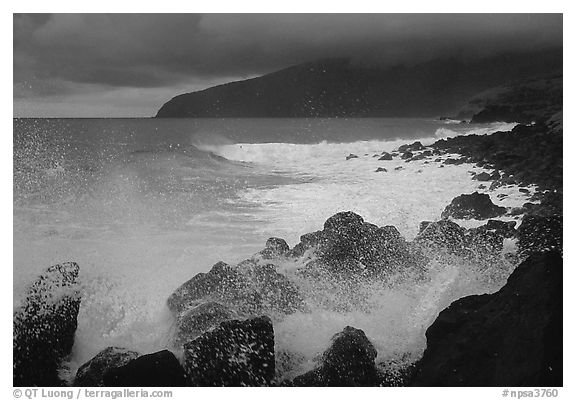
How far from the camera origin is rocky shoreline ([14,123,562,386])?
3.31m

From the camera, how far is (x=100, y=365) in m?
3.41

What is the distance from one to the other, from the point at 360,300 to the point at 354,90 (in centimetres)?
129

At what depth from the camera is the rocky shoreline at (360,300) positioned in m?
3.31

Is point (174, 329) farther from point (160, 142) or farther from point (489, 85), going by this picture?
point (489, 85)

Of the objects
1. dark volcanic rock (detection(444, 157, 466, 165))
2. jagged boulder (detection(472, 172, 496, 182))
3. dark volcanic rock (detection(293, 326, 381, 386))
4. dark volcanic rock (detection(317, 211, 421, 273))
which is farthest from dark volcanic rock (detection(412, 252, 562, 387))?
dark volcanic rock (detection(444, 157, 466, 165))

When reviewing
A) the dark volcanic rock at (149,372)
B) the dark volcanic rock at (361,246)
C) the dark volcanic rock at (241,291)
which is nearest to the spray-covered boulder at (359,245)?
the dark volcanic rock at (361,246)

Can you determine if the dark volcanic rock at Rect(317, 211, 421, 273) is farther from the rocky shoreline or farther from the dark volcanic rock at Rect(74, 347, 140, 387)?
the dark volcanic rock at Rect(74, 347, 140, 387)

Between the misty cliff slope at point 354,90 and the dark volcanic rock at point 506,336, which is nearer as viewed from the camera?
the dark volcanic rock at point 506,336

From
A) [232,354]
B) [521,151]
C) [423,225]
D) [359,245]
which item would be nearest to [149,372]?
[232,354]

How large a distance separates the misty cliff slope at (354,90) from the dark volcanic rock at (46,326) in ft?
3.84

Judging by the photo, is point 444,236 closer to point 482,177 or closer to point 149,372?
point 482,177

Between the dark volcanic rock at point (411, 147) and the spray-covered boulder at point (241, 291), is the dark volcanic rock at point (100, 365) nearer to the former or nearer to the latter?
the spray-covered boulder at point (241, 291)
